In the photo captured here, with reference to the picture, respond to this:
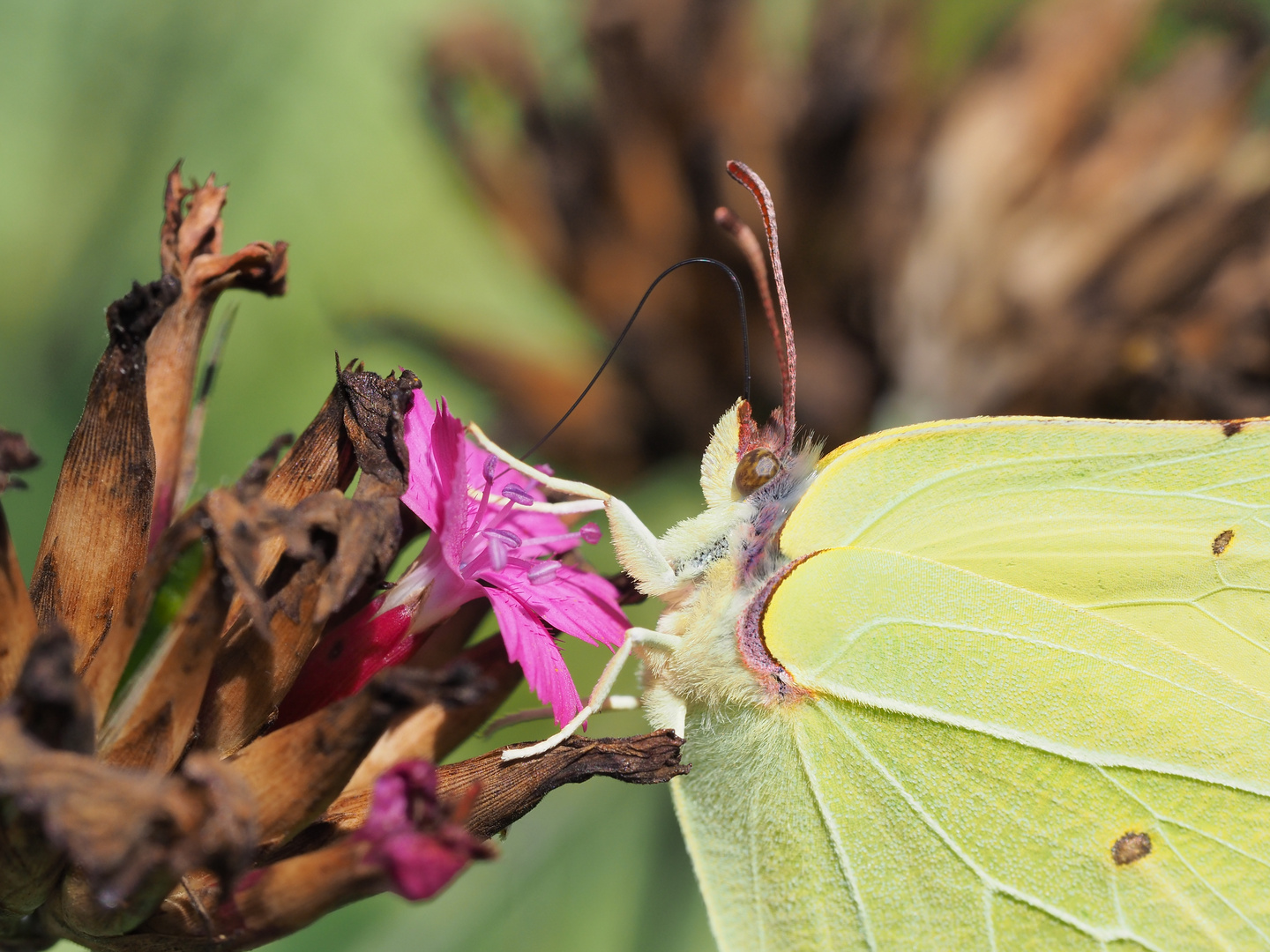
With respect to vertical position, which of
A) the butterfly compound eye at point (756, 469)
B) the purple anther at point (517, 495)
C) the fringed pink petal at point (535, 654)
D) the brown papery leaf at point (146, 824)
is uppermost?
the butterfly compound eye at point (756, 469)

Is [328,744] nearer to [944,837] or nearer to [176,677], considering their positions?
[176,677]

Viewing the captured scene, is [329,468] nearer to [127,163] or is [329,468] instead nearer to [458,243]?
[127,163]

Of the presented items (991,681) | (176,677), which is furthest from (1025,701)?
(176,677)

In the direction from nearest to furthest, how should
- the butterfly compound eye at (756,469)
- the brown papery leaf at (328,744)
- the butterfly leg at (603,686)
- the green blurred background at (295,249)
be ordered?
the brown papery leaf at (328,744), the butterfly leg at (603,686), the butterfly compound eye at (756,469), the green blurred background at (295,249)

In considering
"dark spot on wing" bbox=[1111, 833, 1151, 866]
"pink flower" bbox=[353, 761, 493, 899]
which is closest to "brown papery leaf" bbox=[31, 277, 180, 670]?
"pink flower" bbox=[353, 761, 493, 899]

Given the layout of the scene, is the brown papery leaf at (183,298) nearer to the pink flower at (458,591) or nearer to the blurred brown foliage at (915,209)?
the pink flower at (458,591)

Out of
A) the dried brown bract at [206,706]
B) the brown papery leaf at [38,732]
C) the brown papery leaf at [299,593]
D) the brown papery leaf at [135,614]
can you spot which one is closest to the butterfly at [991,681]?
the dried brown bract at [206,706]
